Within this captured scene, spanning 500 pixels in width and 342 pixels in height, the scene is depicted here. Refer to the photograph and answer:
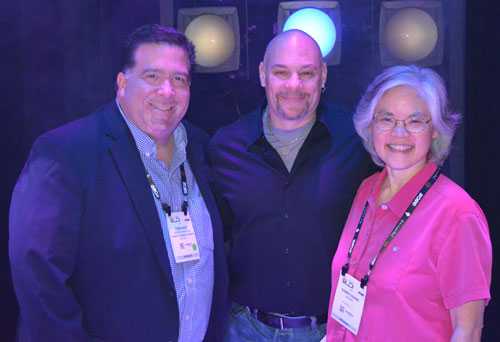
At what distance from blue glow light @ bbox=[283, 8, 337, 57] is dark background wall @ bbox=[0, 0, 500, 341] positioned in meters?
0.44

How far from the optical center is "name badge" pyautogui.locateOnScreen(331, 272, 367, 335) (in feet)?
5.89

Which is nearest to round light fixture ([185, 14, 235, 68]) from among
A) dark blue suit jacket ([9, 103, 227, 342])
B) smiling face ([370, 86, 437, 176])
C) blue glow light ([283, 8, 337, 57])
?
blue glow light ([283, 8, 337, 57])

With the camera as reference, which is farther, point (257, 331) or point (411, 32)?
point (411, 32)

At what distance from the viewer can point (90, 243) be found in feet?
5.97

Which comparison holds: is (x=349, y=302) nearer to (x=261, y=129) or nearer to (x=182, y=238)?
(x=182, y=238)

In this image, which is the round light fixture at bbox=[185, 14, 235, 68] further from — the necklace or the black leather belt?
the black leather belt

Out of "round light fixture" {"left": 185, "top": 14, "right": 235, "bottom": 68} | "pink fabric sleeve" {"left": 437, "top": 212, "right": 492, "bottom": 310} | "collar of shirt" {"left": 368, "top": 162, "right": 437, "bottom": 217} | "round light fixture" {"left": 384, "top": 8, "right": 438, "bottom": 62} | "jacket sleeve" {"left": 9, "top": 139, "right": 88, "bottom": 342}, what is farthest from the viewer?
"round light fixture" {"left": 185, "top": 14, "right": 235, "bottom": 68}

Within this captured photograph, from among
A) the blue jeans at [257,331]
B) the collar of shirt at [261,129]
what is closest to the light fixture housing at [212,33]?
the collar of shirt at [261,129]

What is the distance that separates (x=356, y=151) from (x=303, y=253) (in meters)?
0.46

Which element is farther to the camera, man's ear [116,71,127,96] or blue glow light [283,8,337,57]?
blue glow light [283,8,337,57]

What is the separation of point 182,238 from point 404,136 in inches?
33.1

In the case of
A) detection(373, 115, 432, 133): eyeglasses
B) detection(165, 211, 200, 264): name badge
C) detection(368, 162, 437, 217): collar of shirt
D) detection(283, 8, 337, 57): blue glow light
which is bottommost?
detection(165, 211, 200, 264): name badge

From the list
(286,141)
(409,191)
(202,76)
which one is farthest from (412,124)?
(202,76)

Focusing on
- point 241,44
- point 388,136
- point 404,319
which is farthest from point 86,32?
point 404,319
